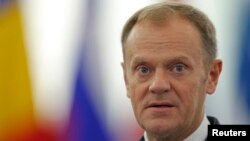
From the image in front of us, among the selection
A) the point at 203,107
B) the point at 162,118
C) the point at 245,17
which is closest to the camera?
the point at 162,118

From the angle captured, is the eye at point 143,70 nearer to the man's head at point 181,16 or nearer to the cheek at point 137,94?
the cheek at point 137,94

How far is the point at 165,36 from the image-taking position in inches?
76.5

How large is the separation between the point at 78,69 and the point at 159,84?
524mm

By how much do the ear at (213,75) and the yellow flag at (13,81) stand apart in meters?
0.80

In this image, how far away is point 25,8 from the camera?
2326 mm

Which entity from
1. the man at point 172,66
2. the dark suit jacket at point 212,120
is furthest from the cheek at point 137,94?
the dark suit jacket at point 212,120

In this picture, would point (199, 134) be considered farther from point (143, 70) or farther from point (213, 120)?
point (143, 70)

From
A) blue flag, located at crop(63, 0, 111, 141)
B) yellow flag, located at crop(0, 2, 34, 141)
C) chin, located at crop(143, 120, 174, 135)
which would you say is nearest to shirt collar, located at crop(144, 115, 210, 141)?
chin, located at crop(143, 120, 174, 135)

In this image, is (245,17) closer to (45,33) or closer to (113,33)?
(113,33)

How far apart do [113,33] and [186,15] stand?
43 cm

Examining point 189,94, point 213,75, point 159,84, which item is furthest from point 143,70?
point 213,75

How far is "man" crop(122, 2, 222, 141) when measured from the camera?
1.88 meters

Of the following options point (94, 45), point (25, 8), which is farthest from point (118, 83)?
point (25, 8)

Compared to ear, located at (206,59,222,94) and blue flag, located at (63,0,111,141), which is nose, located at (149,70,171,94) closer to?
ear, located at (206,59,222,94)
